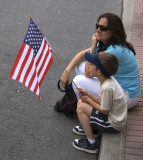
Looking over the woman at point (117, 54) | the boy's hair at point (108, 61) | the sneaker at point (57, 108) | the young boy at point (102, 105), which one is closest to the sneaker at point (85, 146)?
the young boy at point (102, 105)

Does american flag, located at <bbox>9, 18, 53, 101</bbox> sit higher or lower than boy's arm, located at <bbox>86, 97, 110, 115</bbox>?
higher

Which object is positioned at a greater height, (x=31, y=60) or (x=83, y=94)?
(x=31, y=60)

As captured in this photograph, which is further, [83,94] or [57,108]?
[57,108]

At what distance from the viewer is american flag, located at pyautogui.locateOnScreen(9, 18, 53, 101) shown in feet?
12.6

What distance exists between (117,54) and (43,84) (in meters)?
1.76

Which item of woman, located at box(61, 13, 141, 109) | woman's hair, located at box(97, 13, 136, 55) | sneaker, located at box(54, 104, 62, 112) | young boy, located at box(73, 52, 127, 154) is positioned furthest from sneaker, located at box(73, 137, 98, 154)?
woman's hair, located at box(97, 13, 136, 55)

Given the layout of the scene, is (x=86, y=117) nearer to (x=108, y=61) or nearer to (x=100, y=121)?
(x=100, y=121)

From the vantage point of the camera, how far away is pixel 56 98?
5.35 meters

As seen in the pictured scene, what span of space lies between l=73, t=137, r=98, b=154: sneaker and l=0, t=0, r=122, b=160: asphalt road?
49 millimetres

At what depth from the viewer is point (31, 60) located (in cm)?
386

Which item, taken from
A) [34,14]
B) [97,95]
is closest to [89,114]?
[97,95]

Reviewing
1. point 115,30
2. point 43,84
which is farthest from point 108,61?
point 43,84

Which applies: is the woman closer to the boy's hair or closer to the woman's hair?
the woman's hair

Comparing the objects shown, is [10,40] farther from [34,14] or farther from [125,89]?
[125,89]
